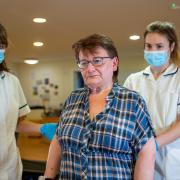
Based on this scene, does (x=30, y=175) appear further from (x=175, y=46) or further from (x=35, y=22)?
(x=35, y=22)

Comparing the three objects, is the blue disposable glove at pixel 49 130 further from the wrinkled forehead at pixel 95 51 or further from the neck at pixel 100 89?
A: the wrinkled forehead at pixel 95 51

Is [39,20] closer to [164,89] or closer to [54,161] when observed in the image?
[164,89]

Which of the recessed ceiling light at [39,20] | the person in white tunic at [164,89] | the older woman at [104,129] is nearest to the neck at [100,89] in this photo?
the older woman at [104,129]

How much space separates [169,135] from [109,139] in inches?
17.9

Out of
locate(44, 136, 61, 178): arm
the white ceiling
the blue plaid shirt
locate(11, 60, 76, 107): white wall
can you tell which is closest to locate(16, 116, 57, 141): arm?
locate(44, 136, 61, 178): arm

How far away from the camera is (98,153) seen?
1.20m

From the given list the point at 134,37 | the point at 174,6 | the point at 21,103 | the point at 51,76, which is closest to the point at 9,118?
the point at 21,103

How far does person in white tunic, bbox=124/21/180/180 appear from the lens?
1.59 m

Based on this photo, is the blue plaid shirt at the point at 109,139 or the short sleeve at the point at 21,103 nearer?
the blue plaid shirt at the point at 109,139

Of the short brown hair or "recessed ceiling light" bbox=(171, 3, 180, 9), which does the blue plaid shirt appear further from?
"recessed ceiling light" bbox=(171, 3, 180, 9)

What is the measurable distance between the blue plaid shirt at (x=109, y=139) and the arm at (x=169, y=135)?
281 mm

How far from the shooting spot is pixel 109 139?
118cm

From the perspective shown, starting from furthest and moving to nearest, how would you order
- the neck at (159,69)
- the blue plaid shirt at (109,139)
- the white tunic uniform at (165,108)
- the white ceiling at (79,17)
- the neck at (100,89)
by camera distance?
1. the white ceiling at (79,17)
2. the neck at (159,69)
3. the white tunic uniform at (165,108)
4. the neck at (100,89)
5. the blue plaid shirt at (109,139)

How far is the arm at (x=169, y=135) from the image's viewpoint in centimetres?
148
